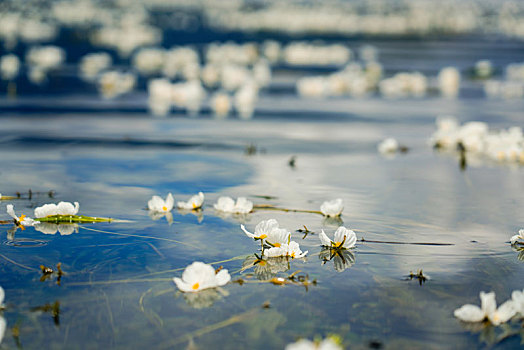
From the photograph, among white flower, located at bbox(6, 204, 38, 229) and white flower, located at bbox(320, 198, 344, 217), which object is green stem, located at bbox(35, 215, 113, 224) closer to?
white flower, located at bbox(6, 204, 38, 229)

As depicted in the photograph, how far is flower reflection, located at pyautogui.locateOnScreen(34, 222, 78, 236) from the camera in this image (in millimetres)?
3353

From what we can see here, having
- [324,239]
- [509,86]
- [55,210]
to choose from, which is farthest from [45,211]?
[509,86]

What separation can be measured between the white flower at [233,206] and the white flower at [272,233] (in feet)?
2.02

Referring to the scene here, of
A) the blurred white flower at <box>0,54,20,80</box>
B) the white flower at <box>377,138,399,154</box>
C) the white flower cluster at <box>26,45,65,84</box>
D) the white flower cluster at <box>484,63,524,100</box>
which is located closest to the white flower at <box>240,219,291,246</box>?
the white flower at <box>377,138,399,154</box>

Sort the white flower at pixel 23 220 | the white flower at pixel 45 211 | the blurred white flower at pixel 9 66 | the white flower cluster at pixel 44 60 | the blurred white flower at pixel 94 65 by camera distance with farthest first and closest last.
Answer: the white flower cluster at pixel 44 60 < the blurred white flower at pixel 94 65 < the blurred white flower at pixel 9 66 < the white flower at pixel 45 211 < the white flower at pixel 23 220

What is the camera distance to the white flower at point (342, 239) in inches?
121

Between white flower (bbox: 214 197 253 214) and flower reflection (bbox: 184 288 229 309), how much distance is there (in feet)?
3.45

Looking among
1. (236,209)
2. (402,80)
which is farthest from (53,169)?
(402,80)

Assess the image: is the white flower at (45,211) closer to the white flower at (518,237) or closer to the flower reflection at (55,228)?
the flower reflection at (55,228)

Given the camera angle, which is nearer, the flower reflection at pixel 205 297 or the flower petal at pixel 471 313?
the flower petal at pixel 471 313

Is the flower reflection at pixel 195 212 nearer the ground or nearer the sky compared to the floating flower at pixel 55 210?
nearer the ground

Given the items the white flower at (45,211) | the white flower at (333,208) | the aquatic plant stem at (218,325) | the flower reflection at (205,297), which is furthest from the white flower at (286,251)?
the white flower at (45,211)

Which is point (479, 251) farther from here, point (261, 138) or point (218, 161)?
point (261, 138)

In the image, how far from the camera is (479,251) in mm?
3197
